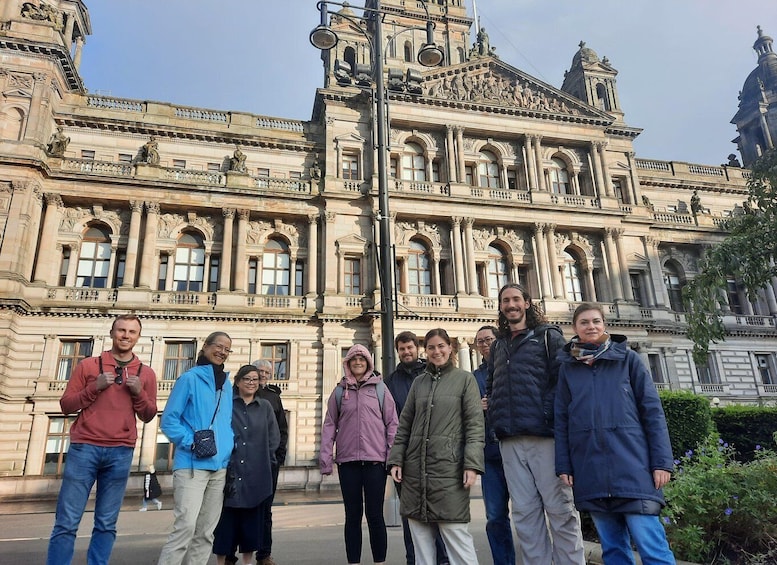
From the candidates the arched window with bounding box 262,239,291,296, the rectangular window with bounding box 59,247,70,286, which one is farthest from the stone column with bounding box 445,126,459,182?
the rectangular window with bounding box 59,247,70,286

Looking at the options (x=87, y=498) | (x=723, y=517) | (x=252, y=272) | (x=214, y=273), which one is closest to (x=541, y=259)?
(x=252, y=272)

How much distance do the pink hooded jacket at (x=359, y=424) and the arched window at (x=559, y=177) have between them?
89.5ft

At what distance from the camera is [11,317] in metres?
21.2

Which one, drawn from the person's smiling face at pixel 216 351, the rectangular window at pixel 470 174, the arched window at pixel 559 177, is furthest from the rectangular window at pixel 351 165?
the person's smiling face at pixel 216 351

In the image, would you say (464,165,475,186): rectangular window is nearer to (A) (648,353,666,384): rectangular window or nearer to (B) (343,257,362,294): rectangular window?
(B) (343,257,362,294): rectangular window

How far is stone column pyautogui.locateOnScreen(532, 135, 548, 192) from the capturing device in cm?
2972

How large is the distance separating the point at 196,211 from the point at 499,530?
23.8 meters

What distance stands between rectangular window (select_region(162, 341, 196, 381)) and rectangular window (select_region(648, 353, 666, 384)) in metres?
23.4

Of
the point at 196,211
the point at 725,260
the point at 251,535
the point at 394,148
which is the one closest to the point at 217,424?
the point at 251,535

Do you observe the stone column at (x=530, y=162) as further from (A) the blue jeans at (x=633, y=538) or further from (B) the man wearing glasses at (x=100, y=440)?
(B) the man wearing glasses at (x=100, y=440)

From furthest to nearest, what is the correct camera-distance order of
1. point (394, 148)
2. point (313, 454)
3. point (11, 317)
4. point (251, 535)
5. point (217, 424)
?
1. point (394, 148)
2. point (313, 454)
3. point (11, 317)
4. point (251, 535)
5. point (217, 424)

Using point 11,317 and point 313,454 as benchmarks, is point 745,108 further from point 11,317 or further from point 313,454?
point 11,317

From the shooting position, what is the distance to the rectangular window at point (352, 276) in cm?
2623

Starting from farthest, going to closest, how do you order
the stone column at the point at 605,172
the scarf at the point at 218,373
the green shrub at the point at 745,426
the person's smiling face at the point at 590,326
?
the stone column at the point at 605,172 < the green shrub at the point at 745,426 < the scarf at the point at 218,373 < the person's smiling face at the point at 590,326
